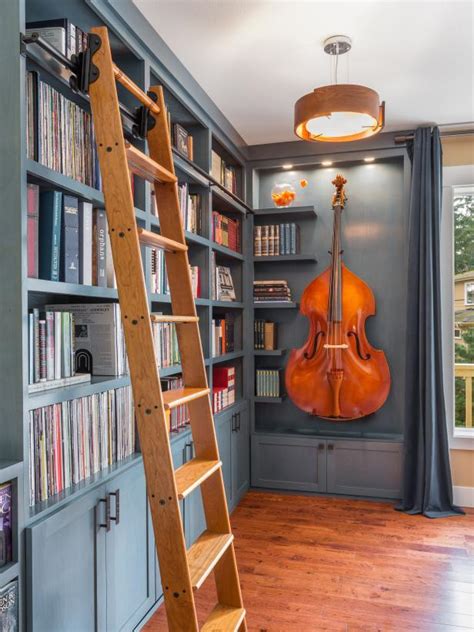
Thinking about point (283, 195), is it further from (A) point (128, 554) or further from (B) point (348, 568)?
(A) point (128, 554)

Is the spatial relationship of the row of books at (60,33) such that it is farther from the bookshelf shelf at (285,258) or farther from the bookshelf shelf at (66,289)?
the bookshelf shelf at (285,258)

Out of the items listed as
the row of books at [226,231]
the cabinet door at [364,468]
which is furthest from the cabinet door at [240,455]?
the row of books at [226,231]

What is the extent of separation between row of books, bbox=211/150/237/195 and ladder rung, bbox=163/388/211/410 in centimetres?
180

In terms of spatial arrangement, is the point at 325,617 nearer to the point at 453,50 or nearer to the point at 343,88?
the point at 343,88

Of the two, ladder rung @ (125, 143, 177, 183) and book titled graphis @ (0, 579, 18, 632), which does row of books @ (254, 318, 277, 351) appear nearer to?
ladder rung @ (125, 143, 177, 183)

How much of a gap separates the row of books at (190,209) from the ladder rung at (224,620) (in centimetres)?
176

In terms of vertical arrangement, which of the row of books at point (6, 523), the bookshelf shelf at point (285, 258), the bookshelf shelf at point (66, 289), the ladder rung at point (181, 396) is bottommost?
the row of books at point (6, 523)

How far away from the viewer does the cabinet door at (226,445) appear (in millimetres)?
3219

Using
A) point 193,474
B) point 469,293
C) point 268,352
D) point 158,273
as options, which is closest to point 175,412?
point 158,273

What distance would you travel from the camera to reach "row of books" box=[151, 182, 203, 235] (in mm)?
2788

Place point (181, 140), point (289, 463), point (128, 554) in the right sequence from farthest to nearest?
point (289, 463), point (181, 140), point (128, 554)

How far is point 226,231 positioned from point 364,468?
6.24 ft

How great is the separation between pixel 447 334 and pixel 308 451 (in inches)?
50.1

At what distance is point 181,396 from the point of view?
169cm
